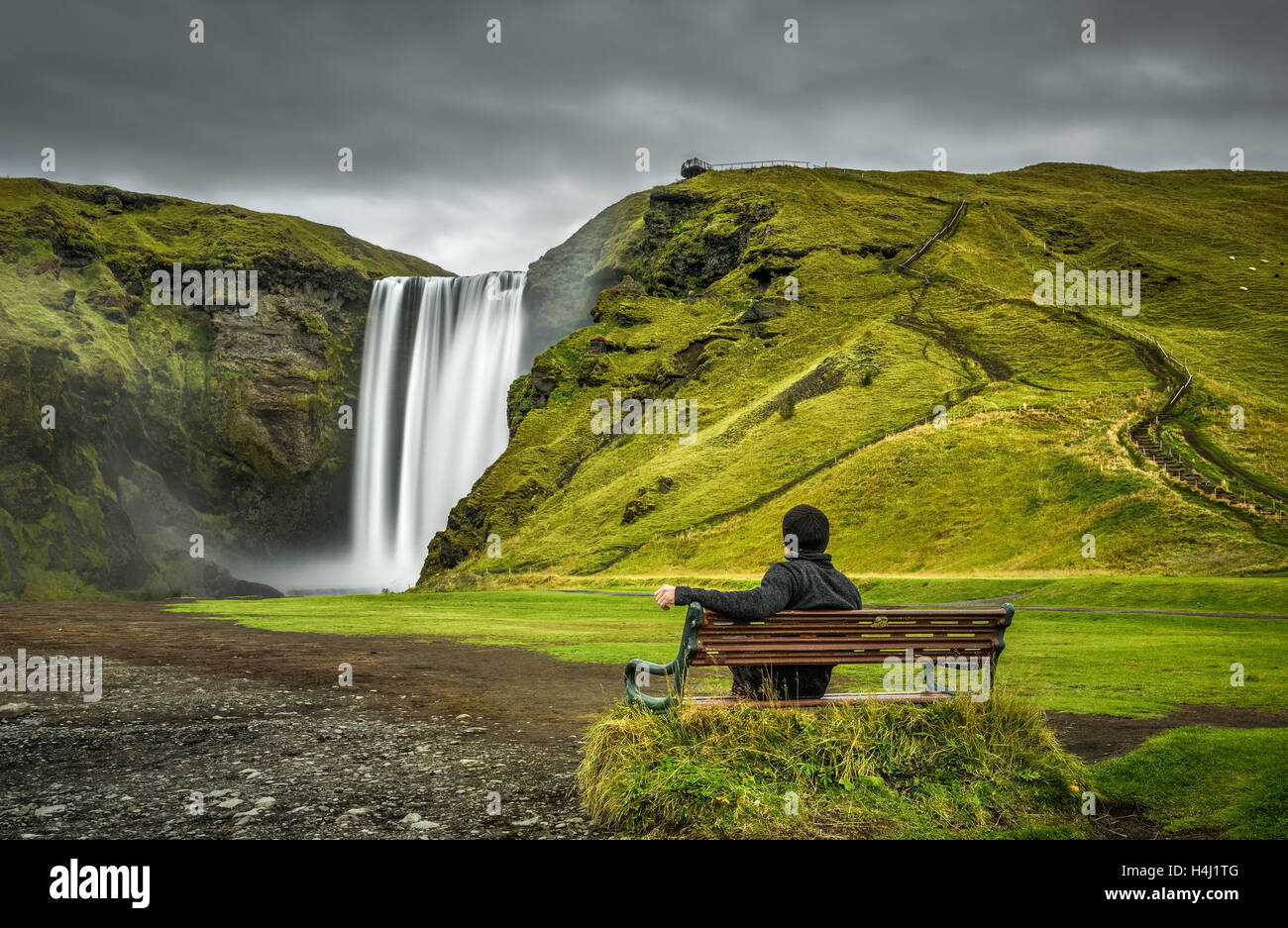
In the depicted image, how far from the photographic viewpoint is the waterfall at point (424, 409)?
103 m

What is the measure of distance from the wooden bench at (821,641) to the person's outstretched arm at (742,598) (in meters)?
0.08

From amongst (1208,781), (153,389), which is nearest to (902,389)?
(1208,781)

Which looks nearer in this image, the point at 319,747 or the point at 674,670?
the point at 674,670

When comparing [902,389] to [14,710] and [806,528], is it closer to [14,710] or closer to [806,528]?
[806,528]

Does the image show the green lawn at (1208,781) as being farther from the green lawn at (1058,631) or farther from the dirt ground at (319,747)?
the green lawn at (1058,631)

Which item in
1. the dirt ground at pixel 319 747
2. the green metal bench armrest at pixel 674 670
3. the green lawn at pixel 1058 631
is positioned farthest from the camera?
the green lawn at pixel 1058 631

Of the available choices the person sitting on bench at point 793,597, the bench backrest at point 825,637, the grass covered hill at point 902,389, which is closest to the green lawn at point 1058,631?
the bench backrest at point 825,637

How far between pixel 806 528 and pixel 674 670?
6.00 feet

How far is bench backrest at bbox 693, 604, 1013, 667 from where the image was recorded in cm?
710

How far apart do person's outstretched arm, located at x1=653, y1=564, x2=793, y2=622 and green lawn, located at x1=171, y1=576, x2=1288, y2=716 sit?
3.16 meters

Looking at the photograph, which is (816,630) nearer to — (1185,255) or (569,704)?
(569,704)

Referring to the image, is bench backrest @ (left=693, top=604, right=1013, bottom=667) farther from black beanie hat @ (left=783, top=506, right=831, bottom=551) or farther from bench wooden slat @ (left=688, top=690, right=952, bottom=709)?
black beanie hat @ (left=783, top=506, right=831, bottom=551)

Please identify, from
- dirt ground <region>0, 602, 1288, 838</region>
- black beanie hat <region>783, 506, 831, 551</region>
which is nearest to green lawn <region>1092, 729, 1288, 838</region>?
dirt ground <region>0, 602, 1288, 838</region>

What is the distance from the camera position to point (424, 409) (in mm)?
103188
